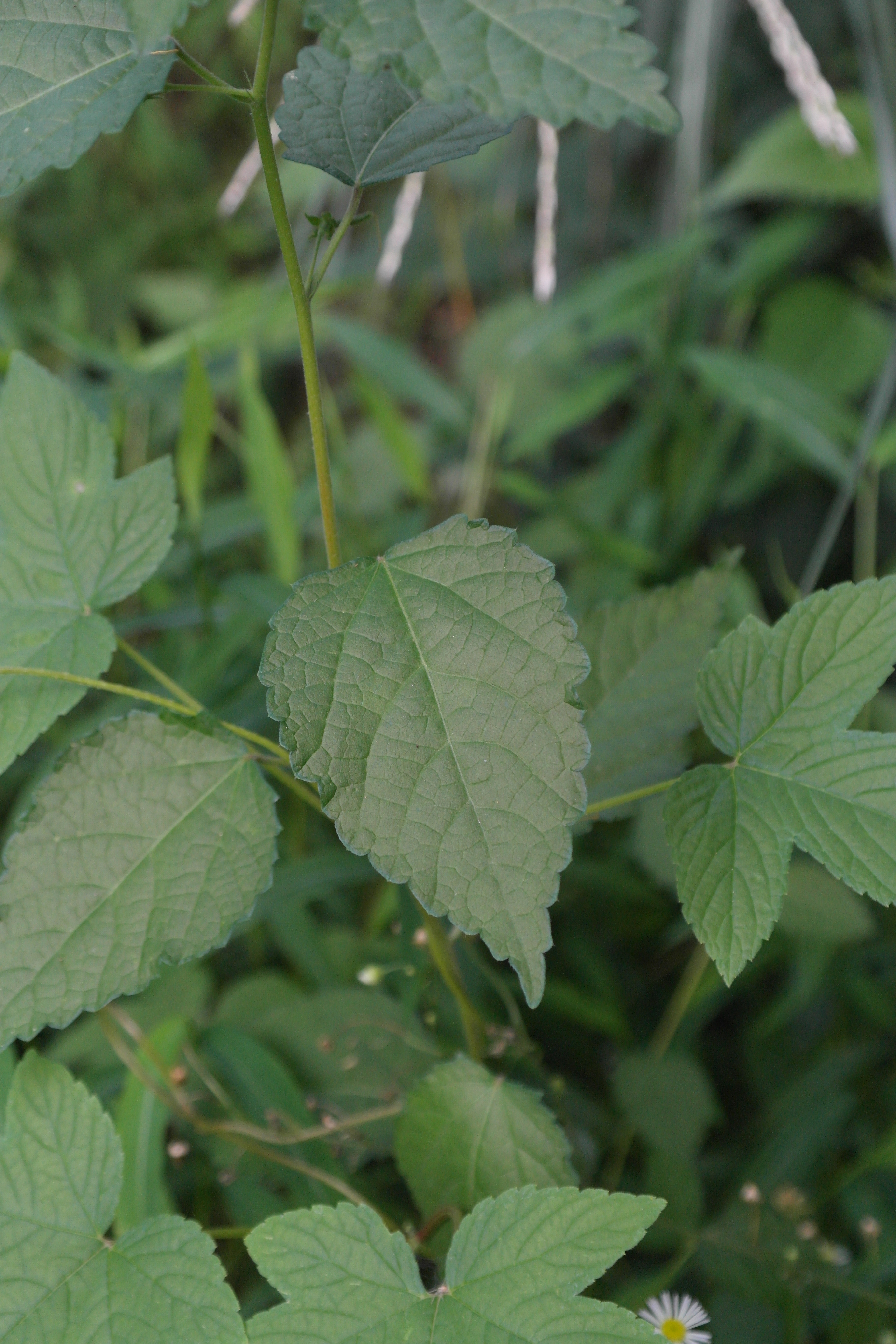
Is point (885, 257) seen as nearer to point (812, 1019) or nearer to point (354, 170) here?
point (812, 1019)

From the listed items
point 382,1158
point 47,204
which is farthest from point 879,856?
point 47,204

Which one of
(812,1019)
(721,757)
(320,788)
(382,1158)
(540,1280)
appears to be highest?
(320,788)

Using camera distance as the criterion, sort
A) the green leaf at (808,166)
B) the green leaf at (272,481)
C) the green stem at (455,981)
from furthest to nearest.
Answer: the green leaf at (808,166), the green leaf at (272,481), the green stem at (455,981)

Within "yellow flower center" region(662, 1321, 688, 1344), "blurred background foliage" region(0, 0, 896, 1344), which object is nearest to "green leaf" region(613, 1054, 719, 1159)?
"blurred background foliage" region(0, 0, 896, 1344)

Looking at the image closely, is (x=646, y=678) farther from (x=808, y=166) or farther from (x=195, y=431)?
(x=808, y=166)

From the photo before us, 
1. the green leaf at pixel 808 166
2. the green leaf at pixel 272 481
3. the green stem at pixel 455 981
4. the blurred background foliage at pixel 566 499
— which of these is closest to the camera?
the green stem at pixel 455 981

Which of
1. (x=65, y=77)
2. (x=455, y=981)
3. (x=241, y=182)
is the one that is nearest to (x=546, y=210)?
(x=241, y=182)

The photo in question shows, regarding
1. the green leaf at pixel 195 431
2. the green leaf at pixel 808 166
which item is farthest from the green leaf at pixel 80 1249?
the green leaf at pixel 808 166

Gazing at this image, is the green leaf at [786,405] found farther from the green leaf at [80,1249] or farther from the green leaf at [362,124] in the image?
the green leaf at [80,1249]
